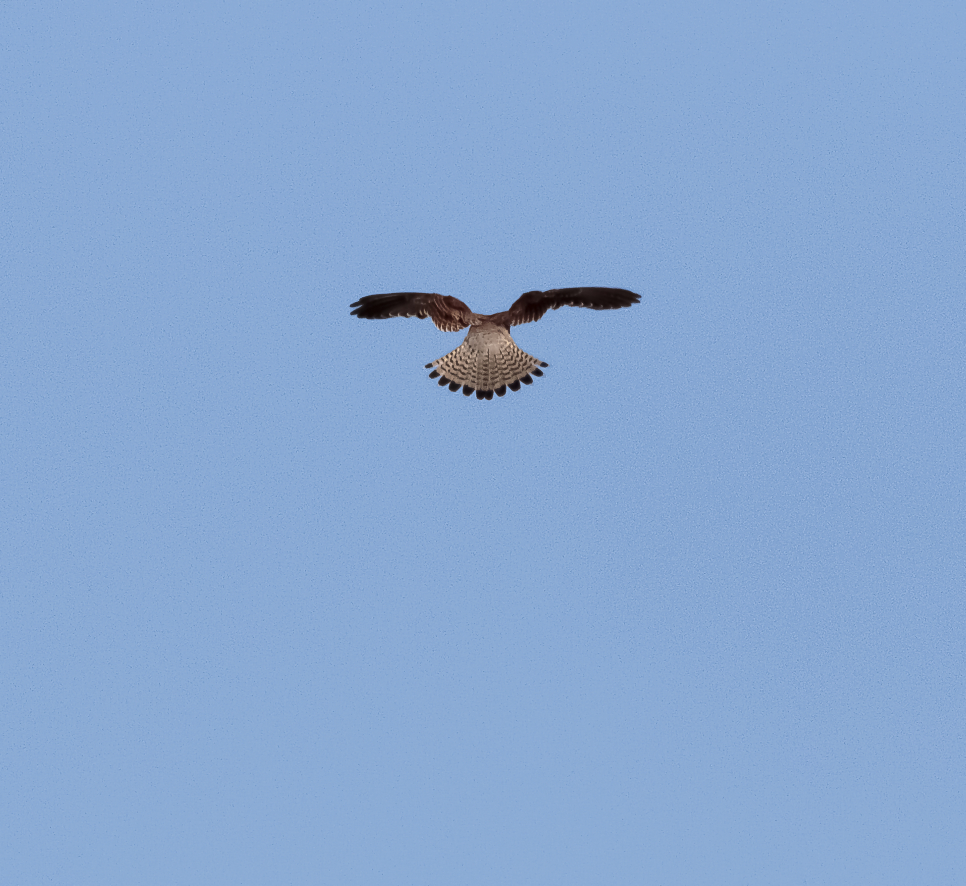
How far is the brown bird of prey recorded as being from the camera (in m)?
15.4

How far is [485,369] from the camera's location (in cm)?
1590

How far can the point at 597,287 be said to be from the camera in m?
Result: 15.4

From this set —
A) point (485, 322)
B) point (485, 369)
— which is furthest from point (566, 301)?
point (485, 369)

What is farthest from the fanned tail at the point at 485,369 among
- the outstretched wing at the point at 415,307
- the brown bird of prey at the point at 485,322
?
the outstretched wing at the point at 415,307

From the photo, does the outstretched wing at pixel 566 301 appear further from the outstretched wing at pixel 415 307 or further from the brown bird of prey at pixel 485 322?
the outstretched wing at pixel 415 307

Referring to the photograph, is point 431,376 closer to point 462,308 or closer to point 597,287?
point 462,308

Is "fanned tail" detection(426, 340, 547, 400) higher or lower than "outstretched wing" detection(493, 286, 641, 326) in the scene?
lower

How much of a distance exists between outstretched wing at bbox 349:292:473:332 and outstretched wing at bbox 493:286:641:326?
1.84 ft

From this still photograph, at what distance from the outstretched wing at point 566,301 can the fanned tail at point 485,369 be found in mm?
515

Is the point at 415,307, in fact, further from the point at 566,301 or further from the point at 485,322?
the point at 566,301

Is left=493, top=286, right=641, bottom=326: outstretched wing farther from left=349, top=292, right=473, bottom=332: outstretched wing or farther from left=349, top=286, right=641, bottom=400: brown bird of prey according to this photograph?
left=349, top=292, right=473, bottom=332: outstretched wing

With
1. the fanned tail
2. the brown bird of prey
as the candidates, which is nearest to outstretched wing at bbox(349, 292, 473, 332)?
the brown bird of prey

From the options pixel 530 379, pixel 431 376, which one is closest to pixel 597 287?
pixel 530 379

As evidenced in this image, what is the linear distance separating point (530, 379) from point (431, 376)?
4.75 feet
